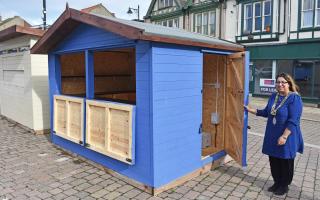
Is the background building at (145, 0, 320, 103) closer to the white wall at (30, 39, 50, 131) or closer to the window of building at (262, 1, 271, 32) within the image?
the window of building at (262, 1, 271, 32)

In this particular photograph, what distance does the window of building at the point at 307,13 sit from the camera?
52.3 ft

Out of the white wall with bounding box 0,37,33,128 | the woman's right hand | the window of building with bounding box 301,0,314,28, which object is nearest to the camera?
the woman's right hand

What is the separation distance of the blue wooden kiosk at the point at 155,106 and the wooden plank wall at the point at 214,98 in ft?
0.07

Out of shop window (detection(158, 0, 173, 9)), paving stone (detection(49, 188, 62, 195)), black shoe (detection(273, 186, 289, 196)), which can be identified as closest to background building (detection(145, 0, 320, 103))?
shop window (detection(158, 0, 173, 9))

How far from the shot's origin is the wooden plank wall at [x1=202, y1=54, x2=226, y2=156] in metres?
6.13

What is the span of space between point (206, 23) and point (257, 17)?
14.9ft

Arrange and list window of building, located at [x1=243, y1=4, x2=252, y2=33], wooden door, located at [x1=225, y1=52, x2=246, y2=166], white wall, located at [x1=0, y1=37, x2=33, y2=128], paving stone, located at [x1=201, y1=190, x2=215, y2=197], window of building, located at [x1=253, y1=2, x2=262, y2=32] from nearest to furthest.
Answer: paving stone, located at [x1=201, y1=190, x2=215, y2=197] → wooden door, located at [x1=225, y1=52, x2=246, y2=166] → white wall, located at [x1=0, y1=37, x2=33, y2=128] → window of building, located at [x1=253, y1=2, x2=262, y2=32] → window of building, located at [x1=243, y1=4, x2=252, y2=33]

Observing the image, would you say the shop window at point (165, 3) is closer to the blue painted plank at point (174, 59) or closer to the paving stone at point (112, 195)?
the blue painted plank at point (174, 59)

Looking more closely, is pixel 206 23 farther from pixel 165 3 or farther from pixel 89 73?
pixel 89 73

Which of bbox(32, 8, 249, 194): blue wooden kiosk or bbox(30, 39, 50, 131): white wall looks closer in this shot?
bbox(32, 8, 249, 194): blue wooden kiosk

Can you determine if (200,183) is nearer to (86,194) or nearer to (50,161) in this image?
(86,194)

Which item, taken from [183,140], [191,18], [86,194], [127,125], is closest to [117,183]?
[86,194]

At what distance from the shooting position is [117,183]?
16.3ft

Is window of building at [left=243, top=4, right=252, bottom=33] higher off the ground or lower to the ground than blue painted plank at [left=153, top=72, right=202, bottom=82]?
higher
